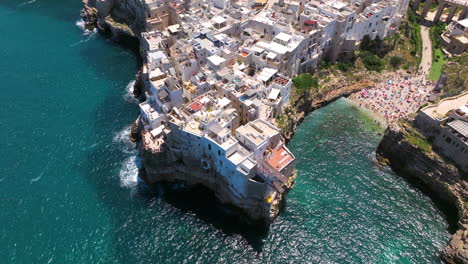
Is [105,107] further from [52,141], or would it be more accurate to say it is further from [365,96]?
[365,96]

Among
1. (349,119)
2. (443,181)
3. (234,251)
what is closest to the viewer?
(234,251)

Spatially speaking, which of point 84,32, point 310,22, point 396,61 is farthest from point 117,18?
point 396,61

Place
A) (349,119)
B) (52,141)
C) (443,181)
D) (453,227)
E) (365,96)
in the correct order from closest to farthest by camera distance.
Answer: (453,227) < (443,181) < (52,141) < (349,119) < (365,96)

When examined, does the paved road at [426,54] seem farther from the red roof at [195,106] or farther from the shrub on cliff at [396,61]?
the red roof at [195,106]

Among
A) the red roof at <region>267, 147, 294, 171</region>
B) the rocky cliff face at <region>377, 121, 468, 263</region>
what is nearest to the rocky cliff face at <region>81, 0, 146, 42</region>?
the red roof at <region>267, 147, 294, 171</region>

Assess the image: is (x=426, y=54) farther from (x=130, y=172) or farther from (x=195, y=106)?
(x=130, y=172)

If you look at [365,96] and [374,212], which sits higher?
[365,96]

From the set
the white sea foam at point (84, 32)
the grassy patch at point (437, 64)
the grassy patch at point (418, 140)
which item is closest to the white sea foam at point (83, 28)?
the white sea foam at point (84, 32)

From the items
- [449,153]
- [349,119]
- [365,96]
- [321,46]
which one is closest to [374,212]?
[449,153]
